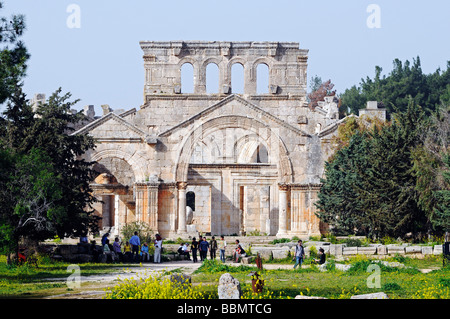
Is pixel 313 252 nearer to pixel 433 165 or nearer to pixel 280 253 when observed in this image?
pixel 280 253

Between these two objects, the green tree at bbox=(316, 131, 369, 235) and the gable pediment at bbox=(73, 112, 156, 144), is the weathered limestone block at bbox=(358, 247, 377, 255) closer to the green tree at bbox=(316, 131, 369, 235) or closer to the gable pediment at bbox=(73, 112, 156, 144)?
the green tree at bbox=(316, 131, 369, 235)

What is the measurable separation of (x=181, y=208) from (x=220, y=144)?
1280 cm

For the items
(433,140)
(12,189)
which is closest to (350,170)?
(433,140)

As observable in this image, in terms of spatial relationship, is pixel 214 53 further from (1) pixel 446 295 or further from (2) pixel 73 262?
(1) pixel 446 295

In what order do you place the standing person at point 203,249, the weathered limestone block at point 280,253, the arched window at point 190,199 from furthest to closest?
the arched window at point 190,199 < the standing person at point 203,249 < the weathered limestone block at point 280,253

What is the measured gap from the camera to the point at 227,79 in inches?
2019

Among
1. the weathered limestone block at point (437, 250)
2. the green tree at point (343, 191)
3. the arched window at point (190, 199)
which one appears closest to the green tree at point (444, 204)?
the weathered limestone block at point (437, 250)

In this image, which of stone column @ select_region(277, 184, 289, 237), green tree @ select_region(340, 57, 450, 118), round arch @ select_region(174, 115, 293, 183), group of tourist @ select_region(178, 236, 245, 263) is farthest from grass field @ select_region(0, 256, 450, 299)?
green tree @ select_region(340, 57, 450, 118)

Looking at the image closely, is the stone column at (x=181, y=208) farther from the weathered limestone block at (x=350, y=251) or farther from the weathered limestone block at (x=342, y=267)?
the weathered limestone block at (x=342, y=267)

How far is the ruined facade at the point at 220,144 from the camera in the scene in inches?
1796

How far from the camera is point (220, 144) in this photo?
190ft

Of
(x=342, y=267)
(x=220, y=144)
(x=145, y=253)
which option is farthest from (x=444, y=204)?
(x=220, y=144)

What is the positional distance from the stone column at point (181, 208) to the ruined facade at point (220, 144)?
0.05 metres

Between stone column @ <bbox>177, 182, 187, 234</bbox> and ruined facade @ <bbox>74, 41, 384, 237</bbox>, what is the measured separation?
0.17 feet
